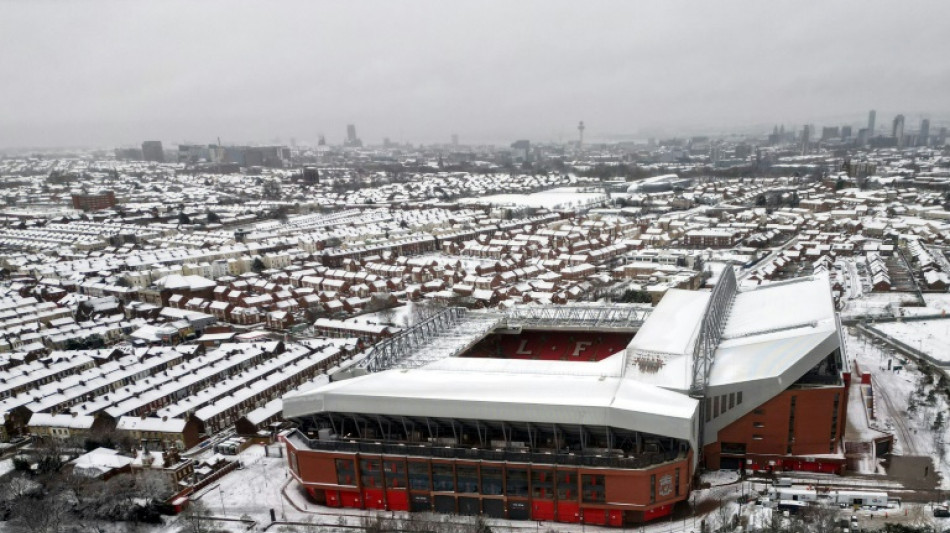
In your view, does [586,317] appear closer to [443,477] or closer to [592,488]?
[592,488]

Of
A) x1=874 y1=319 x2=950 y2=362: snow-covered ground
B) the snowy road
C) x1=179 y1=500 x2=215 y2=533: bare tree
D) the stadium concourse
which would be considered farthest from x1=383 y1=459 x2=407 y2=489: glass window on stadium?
x1=874 y1=319 x2=950 y2=362: snow-covered ground

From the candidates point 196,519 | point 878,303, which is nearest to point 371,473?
point 196,519

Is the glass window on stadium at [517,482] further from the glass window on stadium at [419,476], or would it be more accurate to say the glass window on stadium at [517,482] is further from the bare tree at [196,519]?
the bare tree at [196,519]

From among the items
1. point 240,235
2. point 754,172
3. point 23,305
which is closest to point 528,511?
point 23,305

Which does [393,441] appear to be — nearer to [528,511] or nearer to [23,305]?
[528,511]

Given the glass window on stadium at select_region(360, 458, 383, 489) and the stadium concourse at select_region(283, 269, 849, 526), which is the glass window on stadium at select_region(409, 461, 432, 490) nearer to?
the stadium concourse at select_region(283, 269, 849, 526)

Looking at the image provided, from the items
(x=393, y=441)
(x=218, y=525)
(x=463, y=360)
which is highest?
(x=463, y=360)
